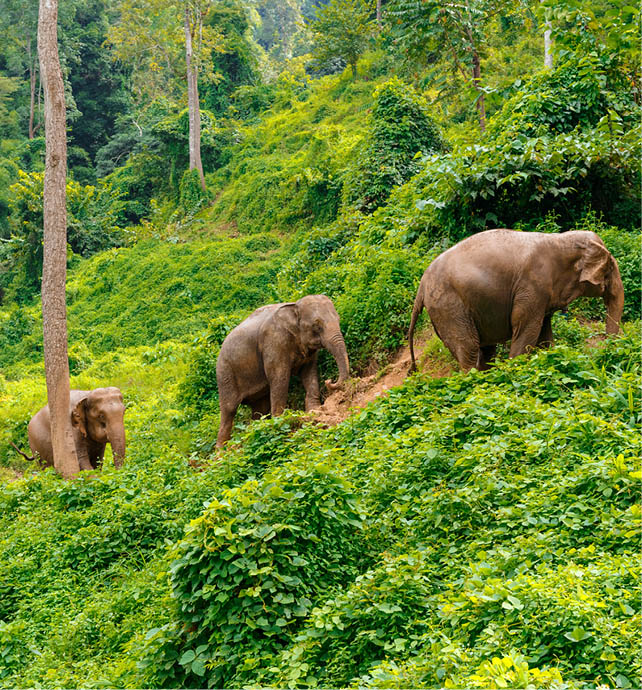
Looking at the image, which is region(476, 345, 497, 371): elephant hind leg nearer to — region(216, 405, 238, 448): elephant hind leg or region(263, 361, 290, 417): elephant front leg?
region(263, 361, 290, 417): elephant front leg

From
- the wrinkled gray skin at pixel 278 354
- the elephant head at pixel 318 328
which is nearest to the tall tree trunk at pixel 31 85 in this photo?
the wrinkled gray skin at pixel 278 354

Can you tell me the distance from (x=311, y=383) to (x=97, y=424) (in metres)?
3.34

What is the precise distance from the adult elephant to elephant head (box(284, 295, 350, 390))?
2970 mm

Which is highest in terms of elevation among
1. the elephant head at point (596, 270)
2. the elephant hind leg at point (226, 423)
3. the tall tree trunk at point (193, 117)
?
the tall tree trunk at point (193, 117)

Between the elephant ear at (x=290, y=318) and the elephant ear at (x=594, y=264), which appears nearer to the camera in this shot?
the elephant ear at (x=594, y=264)

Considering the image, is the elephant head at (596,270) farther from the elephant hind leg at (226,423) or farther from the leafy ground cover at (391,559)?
the elephant hind leg at (226,423)

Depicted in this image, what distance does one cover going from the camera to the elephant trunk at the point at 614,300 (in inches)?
328

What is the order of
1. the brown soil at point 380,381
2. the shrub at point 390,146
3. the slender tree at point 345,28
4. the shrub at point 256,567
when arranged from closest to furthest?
the shrub at point 256,567, the brown soil at point 380,381, the shrub at point 390,146, the slender tree at point 345,28

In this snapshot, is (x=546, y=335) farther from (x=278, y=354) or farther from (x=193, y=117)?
(x=193, y=117)

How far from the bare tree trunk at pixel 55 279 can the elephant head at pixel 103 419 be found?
548 mm

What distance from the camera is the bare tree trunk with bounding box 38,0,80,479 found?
36.9 feet

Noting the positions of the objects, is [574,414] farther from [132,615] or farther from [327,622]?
[132,615]

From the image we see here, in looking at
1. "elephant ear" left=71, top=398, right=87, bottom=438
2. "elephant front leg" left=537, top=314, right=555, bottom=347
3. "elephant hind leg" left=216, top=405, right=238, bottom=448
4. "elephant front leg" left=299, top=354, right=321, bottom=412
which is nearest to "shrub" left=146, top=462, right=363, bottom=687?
"elephant front leg" left=537, top=314, right=555, bottom=347

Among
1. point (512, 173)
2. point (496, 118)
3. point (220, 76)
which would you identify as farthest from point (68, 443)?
point (220, 76)
